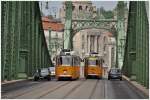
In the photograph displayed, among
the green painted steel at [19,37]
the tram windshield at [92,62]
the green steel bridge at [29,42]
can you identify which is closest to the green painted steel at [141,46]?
the green steel bridge at [29,42]

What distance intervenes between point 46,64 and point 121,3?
17337 millimetres

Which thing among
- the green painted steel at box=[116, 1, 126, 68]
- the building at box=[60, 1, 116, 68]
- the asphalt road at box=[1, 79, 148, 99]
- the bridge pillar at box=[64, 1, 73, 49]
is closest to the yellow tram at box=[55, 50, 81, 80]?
the asphalt road at box=[1, 79, 148, 99]

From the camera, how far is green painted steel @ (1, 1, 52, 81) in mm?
36156

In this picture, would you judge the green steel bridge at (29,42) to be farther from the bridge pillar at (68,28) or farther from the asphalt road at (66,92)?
the bridge pillar at (68,28)

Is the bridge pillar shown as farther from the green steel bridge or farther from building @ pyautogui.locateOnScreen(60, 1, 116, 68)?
building @ pyautogui.locateOnScreen(60, 1, 116, 68)

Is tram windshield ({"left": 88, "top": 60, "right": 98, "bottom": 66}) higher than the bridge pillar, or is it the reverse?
the bridge pillar

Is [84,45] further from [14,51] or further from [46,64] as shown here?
[14,51]

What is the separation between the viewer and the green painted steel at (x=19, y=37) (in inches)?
1423

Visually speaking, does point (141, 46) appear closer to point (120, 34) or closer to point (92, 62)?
point (92, 62)

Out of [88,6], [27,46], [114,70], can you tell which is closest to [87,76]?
[114,70]

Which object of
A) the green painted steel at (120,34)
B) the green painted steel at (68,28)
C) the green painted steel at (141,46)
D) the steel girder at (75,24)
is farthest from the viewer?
the steel girder at (75,24)

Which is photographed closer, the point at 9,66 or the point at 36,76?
the point at 9,66

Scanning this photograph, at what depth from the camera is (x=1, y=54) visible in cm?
3366

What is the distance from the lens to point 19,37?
42.1 metres
